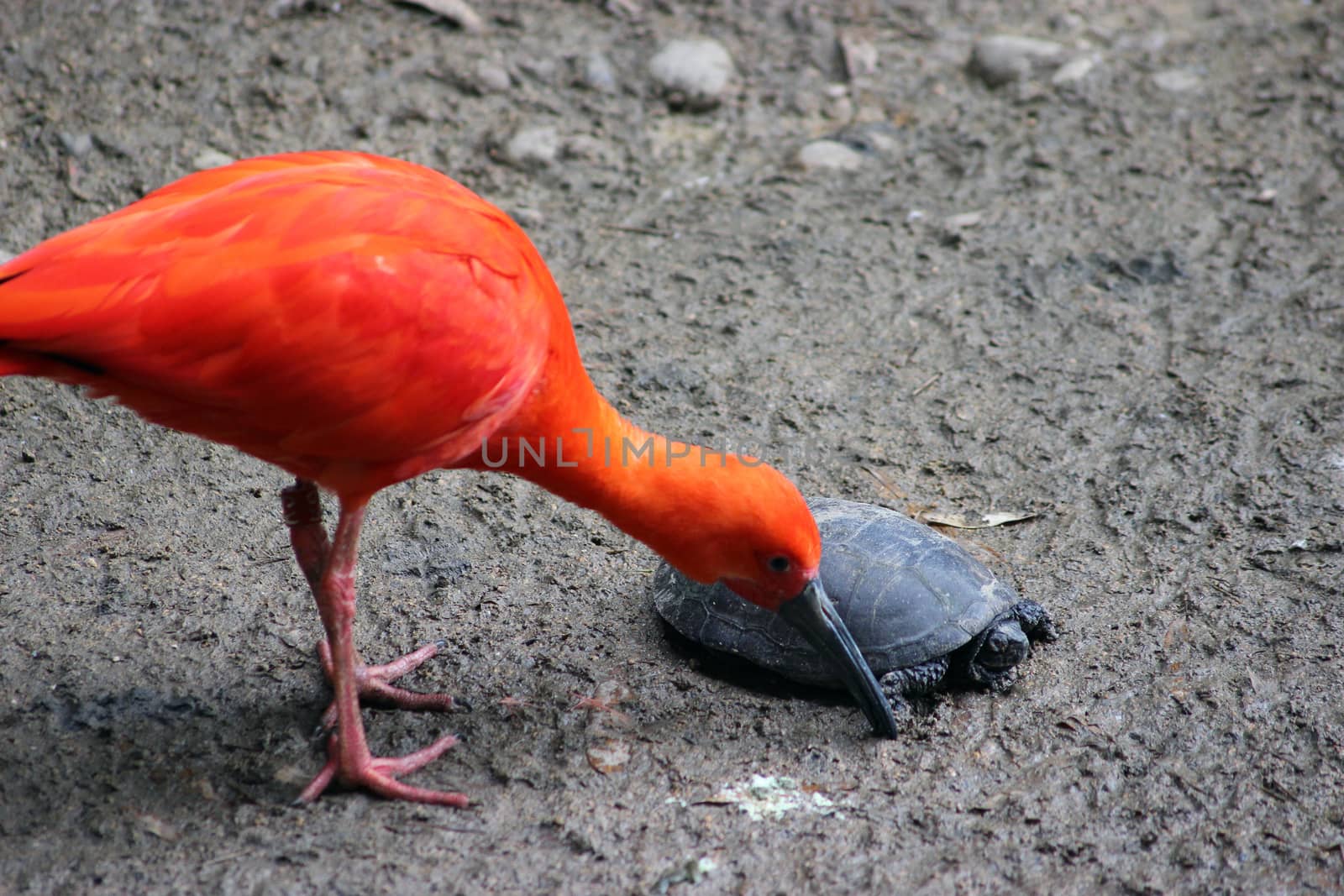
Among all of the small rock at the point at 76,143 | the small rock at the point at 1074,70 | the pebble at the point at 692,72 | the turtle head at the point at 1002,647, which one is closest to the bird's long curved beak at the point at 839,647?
the turtle head at the point at 1002,647

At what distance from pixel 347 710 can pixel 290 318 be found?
3.50 ft

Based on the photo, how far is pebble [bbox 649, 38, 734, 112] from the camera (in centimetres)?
661

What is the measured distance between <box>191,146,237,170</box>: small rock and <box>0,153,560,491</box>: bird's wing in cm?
299

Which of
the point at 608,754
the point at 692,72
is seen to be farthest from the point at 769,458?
the point at 692,72

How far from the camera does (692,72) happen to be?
22.0ft

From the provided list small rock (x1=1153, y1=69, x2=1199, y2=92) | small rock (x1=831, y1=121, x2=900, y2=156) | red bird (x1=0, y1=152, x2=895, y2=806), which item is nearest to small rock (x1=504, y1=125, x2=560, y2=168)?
small rock (x1=831, y1=121, x2=900, y2=156)

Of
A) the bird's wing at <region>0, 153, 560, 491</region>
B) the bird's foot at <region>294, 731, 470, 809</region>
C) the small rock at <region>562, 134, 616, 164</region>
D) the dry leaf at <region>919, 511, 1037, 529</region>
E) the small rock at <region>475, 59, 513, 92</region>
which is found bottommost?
the dry leaf at <region>919, 511, 1037, 529</region>

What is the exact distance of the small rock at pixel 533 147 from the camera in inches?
243

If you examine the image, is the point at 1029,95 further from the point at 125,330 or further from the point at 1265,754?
the point at 125,330

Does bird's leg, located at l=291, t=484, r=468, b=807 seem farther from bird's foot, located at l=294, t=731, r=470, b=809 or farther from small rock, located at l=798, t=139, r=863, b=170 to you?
small rock, located at l=798, t=139, r=863, b=170

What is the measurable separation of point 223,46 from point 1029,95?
4.50 metres

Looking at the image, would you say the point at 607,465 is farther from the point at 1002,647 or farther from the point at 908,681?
the point at 1002,647

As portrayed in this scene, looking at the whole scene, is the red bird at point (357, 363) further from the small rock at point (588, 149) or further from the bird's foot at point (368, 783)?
the small rock at point (588, 149)

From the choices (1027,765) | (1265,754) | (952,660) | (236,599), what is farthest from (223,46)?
(1265,754)
